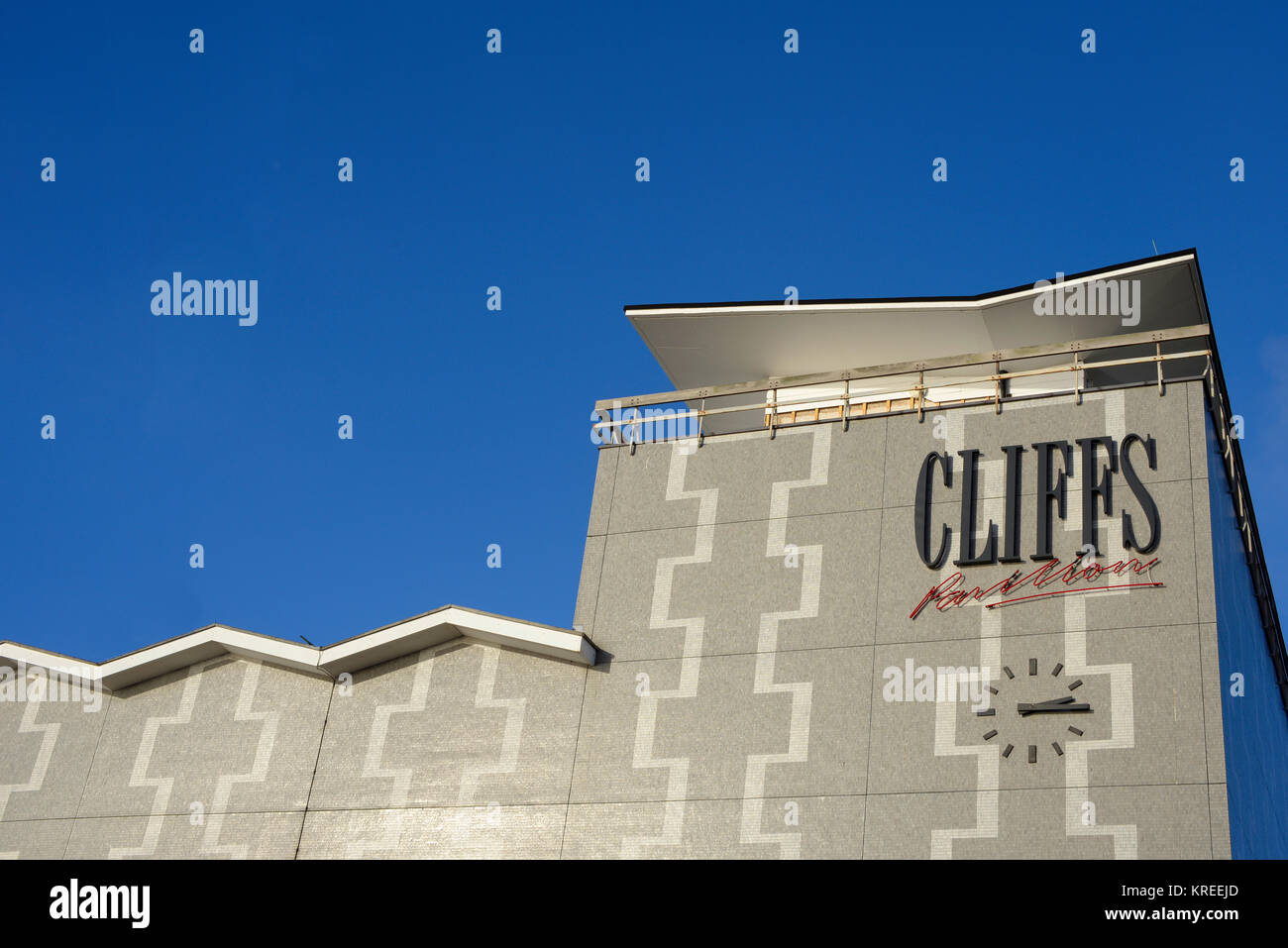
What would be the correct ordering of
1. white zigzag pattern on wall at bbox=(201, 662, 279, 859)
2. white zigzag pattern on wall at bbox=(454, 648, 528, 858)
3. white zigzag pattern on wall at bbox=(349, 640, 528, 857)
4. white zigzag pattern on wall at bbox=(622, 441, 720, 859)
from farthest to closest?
white zigzag pattern on wall at bbox=(201, 662, 279, 859)
white zigzag pattern on wall at bbox=(349, 640, 528, 857)
white zigzag pattern on wall at bbox=(454, 648, 528, 858)
white zigzag pattern on wall at bbox=(622, 441, 720, 859)

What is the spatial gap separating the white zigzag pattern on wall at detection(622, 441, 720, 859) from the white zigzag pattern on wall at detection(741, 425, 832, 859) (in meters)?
0.96

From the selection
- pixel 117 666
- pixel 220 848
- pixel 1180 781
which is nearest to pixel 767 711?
pixel 1180 781

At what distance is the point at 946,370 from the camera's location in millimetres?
23188

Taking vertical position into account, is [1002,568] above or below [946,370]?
below

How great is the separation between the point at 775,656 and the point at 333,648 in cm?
703

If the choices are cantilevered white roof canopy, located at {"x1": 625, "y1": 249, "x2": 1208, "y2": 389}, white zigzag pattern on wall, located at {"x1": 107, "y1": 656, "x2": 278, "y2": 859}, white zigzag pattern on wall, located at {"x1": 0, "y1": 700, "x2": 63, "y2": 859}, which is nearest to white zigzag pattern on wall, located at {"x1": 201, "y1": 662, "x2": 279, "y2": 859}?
white zigzag pattern on wall, located at {"x1": 107, "y1": 656, "x2": 278, "y2": 859}

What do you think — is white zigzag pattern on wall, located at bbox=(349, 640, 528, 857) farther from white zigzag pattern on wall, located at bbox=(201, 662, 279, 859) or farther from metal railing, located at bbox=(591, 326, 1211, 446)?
metal railing, located at bbox=(591, 326, 1211, 446)

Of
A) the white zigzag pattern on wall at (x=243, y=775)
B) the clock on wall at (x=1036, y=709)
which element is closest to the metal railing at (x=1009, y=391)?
the clock on wall at (x=1036, y=709)

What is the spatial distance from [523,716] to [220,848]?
5.16 meters

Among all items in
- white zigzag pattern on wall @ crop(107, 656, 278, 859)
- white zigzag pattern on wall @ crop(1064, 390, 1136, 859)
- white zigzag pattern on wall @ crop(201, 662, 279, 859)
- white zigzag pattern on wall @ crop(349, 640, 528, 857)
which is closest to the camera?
white zigzag pattern on wall @ crop(1064, 390, 1136, 859)

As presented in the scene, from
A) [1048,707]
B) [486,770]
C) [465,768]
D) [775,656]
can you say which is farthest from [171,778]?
[1048,707]

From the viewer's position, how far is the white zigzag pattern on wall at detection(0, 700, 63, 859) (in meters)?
23.2
